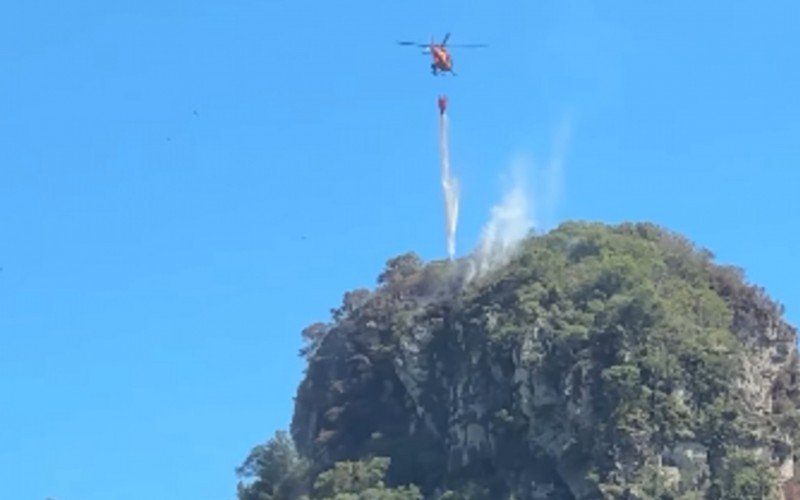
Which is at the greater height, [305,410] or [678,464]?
[305,410]

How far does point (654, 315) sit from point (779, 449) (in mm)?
6920

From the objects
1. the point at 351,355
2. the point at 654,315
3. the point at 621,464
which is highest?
the point at 351,355

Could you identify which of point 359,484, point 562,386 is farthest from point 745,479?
point 359,484

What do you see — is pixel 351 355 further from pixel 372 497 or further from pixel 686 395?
pixel 686 395

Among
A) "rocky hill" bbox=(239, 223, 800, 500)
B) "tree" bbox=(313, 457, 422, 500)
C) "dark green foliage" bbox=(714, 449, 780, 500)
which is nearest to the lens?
"dark green foliage" bbox=(714, 449, 780, 500)

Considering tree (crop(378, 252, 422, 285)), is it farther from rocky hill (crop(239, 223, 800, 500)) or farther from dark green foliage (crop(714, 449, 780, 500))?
dark green foliage (crop(714, 449, 780, 500))

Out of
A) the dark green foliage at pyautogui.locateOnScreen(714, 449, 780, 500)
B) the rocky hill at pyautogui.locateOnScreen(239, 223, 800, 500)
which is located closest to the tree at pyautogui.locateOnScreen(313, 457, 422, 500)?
the rocky hill at pyautogui.locateOnScreen(239, 223, 800, 500)

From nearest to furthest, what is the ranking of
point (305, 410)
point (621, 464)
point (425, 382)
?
point (621, 464)
point (425, 382)
point (305, 410)

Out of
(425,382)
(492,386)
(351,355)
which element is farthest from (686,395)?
(351,355)

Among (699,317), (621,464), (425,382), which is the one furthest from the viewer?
(425,382)

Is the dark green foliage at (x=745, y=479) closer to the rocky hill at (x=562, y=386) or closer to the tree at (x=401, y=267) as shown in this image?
the rocky hill at (x=562, y=386)

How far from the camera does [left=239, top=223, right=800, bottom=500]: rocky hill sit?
72875 mm

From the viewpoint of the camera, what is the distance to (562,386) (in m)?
75.7

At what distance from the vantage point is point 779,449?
246 feet
